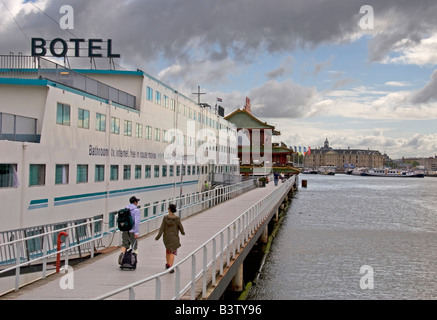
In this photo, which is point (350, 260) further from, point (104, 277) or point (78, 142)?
point (104, 277)

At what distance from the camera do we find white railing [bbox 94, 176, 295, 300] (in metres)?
8.41

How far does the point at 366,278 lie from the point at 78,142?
15.9 meters

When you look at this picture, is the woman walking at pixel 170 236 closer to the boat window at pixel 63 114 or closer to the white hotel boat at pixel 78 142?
the white hotel boat at pixel 78 142

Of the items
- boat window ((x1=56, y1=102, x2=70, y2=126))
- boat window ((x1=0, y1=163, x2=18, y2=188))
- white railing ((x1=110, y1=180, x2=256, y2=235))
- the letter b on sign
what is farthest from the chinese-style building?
boat window ((x1=0, y1=163, x2=18, y2=188))

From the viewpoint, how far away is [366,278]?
23.3 meters

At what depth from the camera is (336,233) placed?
37.8 m

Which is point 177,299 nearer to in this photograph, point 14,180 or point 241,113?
point 14,180

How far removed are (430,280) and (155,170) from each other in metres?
17.7

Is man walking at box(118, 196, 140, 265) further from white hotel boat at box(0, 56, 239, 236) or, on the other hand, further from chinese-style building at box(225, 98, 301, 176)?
chinese-style building at box(225, 98, 301, 176)

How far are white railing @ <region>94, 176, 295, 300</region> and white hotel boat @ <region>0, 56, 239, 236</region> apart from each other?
430cm

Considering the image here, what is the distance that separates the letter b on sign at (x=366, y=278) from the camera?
21.8m

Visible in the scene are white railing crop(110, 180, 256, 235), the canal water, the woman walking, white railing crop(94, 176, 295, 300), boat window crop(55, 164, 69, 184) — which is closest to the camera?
white railing crop(94, 176, 295, 300)

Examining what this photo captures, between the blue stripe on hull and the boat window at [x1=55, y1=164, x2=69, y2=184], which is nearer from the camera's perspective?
the blue stripe on hull
